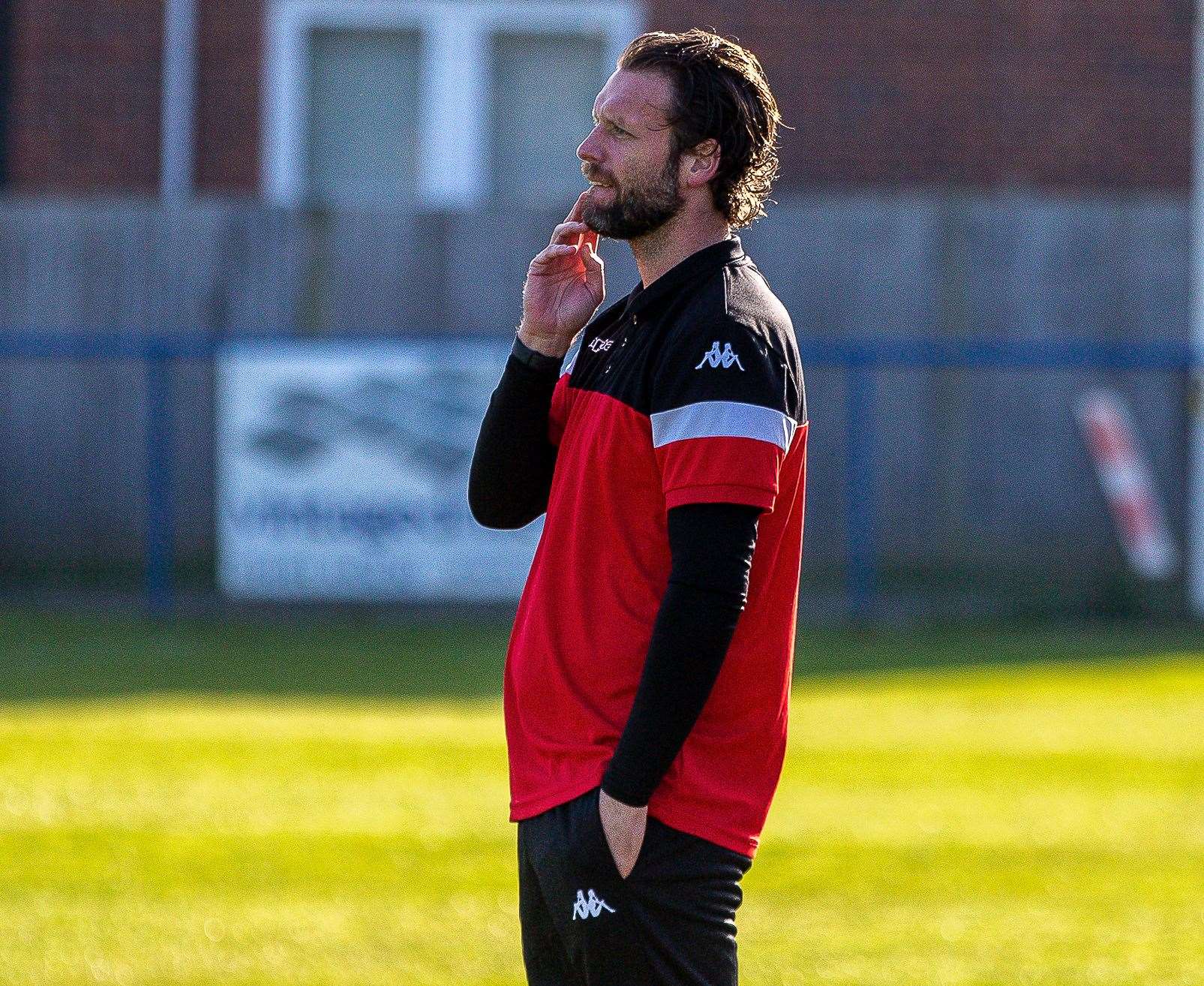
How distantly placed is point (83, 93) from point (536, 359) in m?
13.1

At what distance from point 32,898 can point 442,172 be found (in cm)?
1029

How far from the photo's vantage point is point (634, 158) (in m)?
3.09

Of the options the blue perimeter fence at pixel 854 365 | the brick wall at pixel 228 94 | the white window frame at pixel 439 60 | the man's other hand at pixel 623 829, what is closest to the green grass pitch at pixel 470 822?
the blue perimeter fence at pixel 854 365

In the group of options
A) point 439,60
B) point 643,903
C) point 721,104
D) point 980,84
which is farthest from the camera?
point 439,60

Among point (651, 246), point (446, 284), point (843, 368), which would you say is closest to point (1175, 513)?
point (843, 368)

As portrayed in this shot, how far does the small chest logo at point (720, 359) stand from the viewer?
9.44ft

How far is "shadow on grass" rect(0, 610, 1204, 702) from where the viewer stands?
1030 cm

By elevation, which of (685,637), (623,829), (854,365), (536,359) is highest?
(536,359)

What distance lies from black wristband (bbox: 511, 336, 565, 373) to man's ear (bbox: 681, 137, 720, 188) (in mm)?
414

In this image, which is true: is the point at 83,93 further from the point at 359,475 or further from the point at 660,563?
the point at 660,563

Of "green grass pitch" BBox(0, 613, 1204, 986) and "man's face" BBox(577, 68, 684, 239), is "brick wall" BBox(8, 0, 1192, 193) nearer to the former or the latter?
"green grass pitch" BBox(0, 613, 1204, 986)

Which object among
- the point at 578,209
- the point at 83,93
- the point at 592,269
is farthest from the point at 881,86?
the point at 578,209

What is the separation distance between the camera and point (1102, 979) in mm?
5344

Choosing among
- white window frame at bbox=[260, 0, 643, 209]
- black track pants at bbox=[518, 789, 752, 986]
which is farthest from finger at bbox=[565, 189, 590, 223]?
white window frame at bbox=[260, 0, 643, 209]
